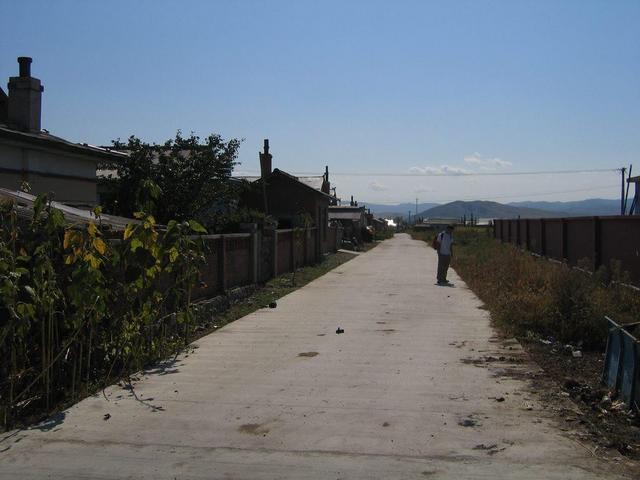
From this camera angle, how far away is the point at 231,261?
14180 millimetres

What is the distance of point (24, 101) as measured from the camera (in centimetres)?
1424

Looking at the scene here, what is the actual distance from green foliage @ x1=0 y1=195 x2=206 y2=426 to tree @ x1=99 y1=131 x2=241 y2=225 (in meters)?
10.4

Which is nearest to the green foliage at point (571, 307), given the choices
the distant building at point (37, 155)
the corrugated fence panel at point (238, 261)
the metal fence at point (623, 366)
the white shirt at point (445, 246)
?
the metal fence at point (623, 366)

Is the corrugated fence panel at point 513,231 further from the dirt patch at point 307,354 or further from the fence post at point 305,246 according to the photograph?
the dirt patch at point 307,354

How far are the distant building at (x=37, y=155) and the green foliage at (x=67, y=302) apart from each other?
536cm

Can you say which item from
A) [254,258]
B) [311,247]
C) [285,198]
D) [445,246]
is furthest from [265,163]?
[254,258]

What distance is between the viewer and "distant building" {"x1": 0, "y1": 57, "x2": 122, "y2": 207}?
12.0 metres

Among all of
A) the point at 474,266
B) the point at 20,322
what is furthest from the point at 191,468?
the point at 474,266

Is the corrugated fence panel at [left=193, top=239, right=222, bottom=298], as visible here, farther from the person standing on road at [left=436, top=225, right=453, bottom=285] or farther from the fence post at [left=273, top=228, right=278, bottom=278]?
the person standing on road at [left=436, top=225, right=453, bottom=285]

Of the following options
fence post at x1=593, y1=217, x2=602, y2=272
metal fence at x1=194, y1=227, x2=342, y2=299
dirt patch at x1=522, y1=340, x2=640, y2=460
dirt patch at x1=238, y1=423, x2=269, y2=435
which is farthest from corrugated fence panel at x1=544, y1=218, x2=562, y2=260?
dirt patch at x1=238, y1=423, x2=269, y2=435

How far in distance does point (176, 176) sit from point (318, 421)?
537 inches

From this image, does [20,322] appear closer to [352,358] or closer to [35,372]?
[35,372]

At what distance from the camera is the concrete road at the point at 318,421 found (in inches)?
190

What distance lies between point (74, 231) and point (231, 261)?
25.7 ft
